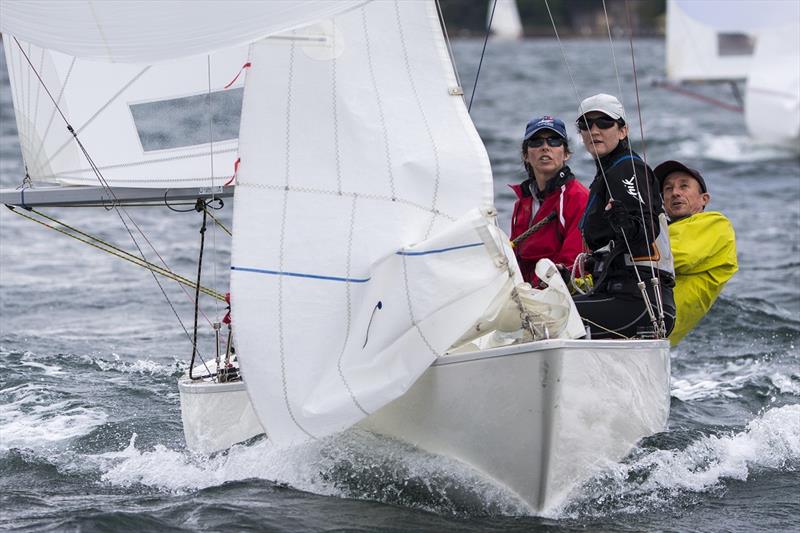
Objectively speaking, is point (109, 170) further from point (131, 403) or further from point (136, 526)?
point (136, 526)

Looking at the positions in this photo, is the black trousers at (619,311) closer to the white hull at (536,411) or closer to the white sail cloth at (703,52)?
the white hull at (536,411)

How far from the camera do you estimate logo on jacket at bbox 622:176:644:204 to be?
512 centimetres

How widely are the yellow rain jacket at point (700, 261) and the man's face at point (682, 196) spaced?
13cm

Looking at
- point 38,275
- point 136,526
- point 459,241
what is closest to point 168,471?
point 136,526

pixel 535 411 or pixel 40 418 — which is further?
pixel 40 418

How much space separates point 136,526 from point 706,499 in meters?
2.21

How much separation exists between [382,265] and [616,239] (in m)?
0.98

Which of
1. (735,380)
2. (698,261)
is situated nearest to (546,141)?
(698,261)

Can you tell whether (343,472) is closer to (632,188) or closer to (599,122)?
(632,188)

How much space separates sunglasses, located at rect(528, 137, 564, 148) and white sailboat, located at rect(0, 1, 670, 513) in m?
0.65

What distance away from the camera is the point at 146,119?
6078 mm

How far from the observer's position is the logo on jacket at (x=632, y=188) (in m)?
5.12

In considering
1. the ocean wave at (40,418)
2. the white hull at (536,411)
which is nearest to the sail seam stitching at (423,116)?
the white hull at (536,411)

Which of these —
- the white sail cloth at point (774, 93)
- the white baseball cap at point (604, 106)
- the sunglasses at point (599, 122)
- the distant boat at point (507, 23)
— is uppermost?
the distant boat at point (507, 23)
